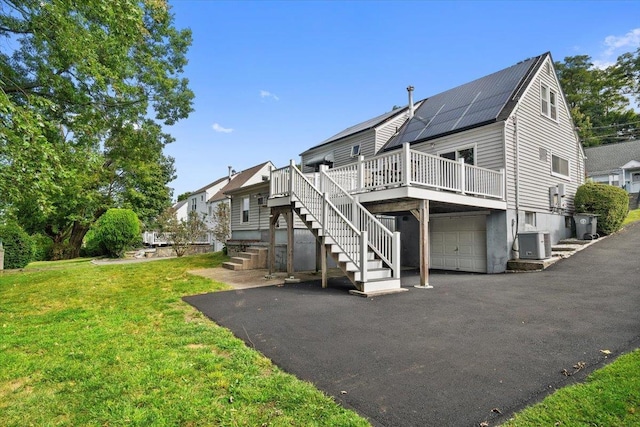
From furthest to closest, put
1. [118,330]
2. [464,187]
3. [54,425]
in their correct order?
[464,187], [118,330], [54,425]

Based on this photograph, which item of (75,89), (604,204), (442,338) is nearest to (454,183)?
(442,338)

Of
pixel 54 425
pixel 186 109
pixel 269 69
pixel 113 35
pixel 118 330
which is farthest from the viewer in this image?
pixel 269 69

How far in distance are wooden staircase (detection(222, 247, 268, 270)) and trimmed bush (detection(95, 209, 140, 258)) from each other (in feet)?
36.3

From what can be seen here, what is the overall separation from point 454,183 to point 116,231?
19831 millimetres

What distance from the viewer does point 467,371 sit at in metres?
3.51

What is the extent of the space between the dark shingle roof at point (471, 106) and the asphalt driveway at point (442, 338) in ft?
21.9

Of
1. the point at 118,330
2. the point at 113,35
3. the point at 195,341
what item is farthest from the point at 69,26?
the point at 195,341

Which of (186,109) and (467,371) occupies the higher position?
(186,109)

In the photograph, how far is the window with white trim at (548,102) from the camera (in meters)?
13.7

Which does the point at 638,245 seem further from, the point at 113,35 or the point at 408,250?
the point at 113,35

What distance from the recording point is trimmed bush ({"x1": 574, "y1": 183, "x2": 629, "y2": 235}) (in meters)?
13.2

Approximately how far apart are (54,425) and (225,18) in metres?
14.9

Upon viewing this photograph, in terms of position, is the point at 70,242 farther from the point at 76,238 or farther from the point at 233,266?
the point at 233,266

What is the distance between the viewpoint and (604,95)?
34750mm
